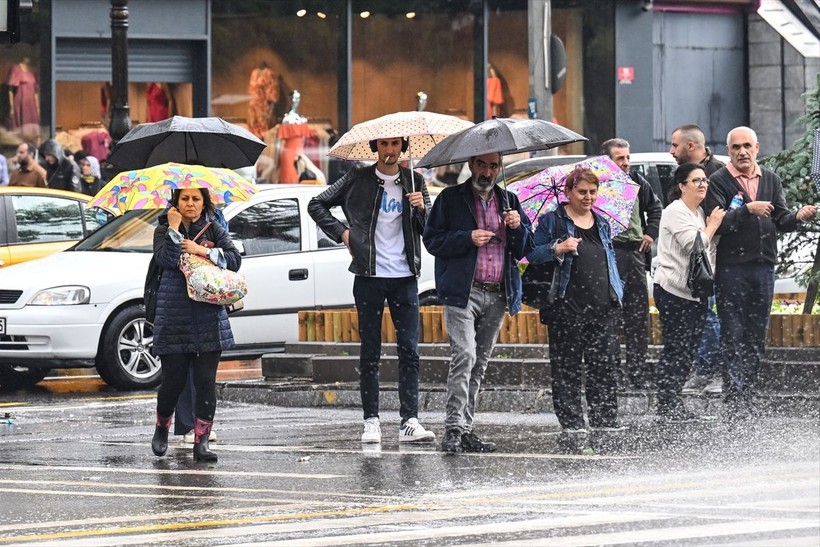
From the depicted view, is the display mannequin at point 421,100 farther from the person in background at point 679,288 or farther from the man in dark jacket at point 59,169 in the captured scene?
the person in background at point 679,288

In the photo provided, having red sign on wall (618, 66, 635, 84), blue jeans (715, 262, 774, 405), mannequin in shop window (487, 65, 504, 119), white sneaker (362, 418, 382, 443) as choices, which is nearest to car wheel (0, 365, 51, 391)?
white sneaker (362, 418, 382, 443)

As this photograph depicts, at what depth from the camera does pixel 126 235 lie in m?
16.9

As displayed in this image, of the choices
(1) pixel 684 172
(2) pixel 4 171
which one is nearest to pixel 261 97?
(2) pixel 4 171

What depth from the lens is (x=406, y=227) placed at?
464 inches

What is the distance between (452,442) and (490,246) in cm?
118

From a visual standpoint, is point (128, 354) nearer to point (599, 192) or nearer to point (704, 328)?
point (704, 328)

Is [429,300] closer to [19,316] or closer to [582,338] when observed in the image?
[19,316]

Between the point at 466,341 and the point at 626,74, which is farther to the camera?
the point at 626,74

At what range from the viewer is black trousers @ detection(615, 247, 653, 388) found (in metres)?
13.6

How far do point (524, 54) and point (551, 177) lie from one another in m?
16.8

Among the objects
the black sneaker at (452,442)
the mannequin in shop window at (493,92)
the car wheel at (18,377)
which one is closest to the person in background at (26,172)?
the car wheel at (18,377)

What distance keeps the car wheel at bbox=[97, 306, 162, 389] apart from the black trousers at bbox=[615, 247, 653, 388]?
418cm

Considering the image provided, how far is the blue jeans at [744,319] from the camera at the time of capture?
1264 cm

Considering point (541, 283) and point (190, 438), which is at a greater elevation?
point (541, 283)
